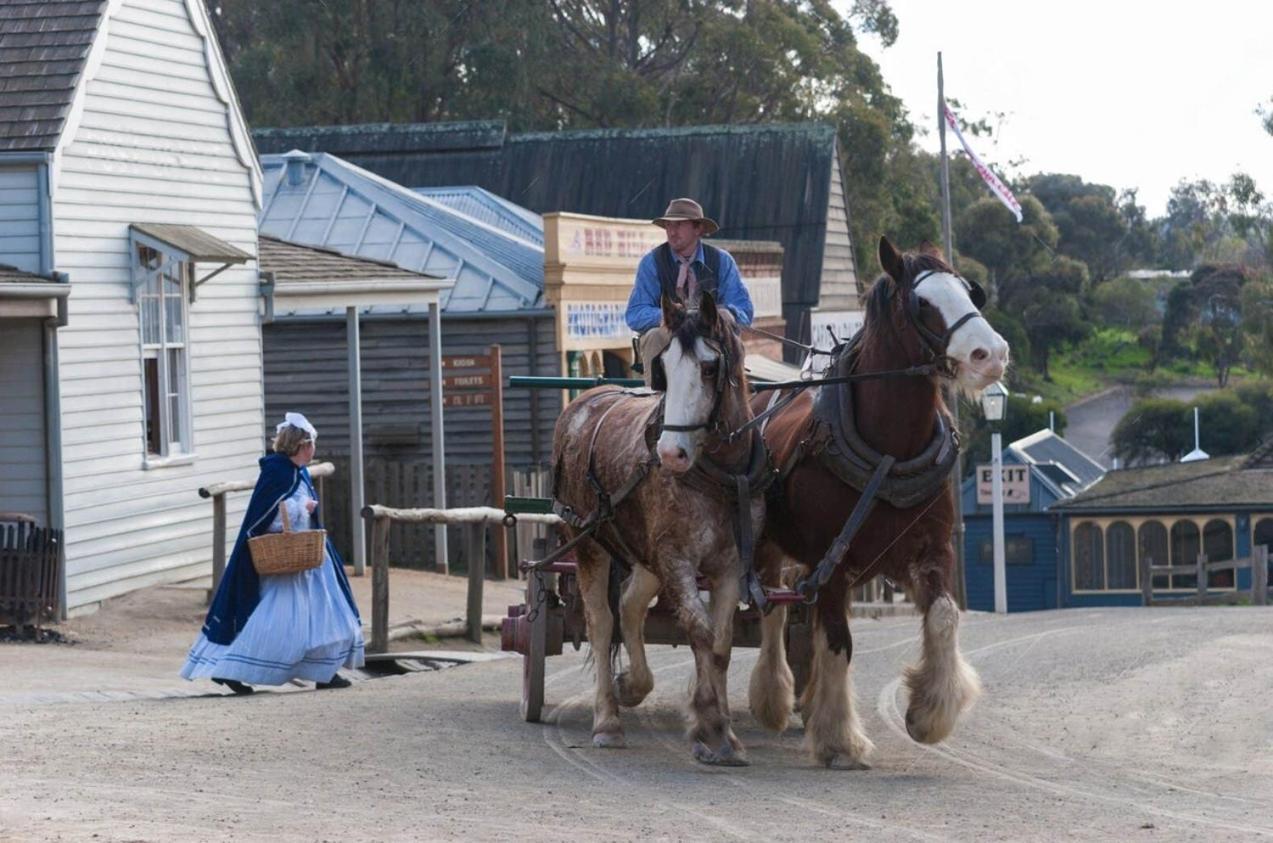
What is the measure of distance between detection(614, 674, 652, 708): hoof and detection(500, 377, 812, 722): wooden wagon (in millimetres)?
415

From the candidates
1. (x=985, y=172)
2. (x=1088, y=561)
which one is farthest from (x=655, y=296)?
(x=1088, y=561)

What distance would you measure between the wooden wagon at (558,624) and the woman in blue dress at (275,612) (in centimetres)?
171

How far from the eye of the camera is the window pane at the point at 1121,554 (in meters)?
41.2

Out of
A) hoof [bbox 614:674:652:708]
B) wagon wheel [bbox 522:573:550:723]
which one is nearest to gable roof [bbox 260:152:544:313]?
wagon wheel [bbox 522:573:550:723]

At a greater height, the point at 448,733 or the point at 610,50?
the point at 610,50

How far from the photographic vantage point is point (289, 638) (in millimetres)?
13102

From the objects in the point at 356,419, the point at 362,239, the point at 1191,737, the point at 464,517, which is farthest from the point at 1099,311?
the point at 1191,737

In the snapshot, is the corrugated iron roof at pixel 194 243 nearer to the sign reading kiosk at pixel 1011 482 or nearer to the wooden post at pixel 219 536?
the wooden post at pixel 219 536

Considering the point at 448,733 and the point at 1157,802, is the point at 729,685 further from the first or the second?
the point at 1157,802

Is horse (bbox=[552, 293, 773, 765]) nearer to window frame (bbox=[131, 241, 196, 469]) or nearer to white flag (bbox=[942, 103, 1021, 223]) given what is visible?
window frame (bbox=[131, 241, 196, 469])

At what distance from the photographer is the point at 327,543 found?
44.0 ft

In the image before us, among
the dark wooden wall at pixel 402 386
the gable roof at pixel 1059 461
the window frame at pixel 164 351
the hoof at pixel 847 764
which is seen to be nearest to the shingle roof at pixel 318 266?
the window frame at pixel 164 351

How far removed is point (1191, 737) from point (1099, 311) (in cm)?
6174

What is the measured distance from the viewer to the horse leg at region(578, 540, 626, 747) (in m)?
10.3
